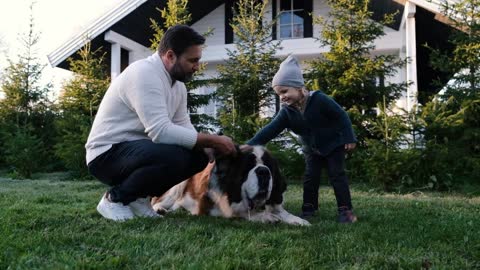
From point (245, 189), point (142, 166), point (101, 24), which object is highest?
point (101, 24)

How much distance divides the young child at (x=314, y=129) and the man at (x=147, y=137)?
0.84 metres

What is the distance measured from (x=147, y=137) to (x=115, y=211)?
574mm

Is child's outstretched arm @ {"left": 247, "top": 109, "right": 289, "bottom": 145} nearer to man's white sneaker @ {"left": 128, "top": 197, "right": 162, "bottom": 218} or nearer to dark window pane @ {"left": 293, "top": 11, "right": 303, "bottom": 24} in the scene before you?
man's white sneaker @ {"left": 128, "top": 197, "right": 162, "bottom": 218}

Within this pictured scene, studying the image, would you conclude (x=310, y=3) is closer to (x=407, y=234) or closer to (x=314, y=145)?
(x=314, y=145)

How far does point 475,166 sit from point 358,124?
2.06m

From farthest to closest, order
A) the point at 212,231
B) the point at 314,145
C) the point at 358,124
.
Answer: the point at 358,124
the point at 314,145
the point at 212,231

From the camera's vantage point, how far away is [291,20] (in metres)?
13.6

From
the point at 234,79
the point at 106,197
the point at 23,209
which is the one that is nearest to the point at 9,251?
the point at 106,197

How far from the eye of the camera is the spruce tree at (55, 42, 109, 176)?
9.45m

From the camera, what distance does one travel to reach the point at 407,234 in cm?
299

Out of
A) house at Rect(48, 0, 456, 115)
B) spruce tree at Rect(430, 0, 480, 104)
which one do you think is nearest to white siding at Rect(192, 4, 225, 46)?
house at Rect(48, 0, 456, 115)

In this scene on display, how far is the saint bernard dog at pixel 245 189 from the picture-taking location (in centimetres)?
346

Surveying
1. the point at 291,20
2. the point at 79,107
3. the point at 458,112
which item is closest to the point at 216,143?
the point at 458,112

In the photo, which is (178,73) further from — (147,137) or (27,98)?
(27,98)
